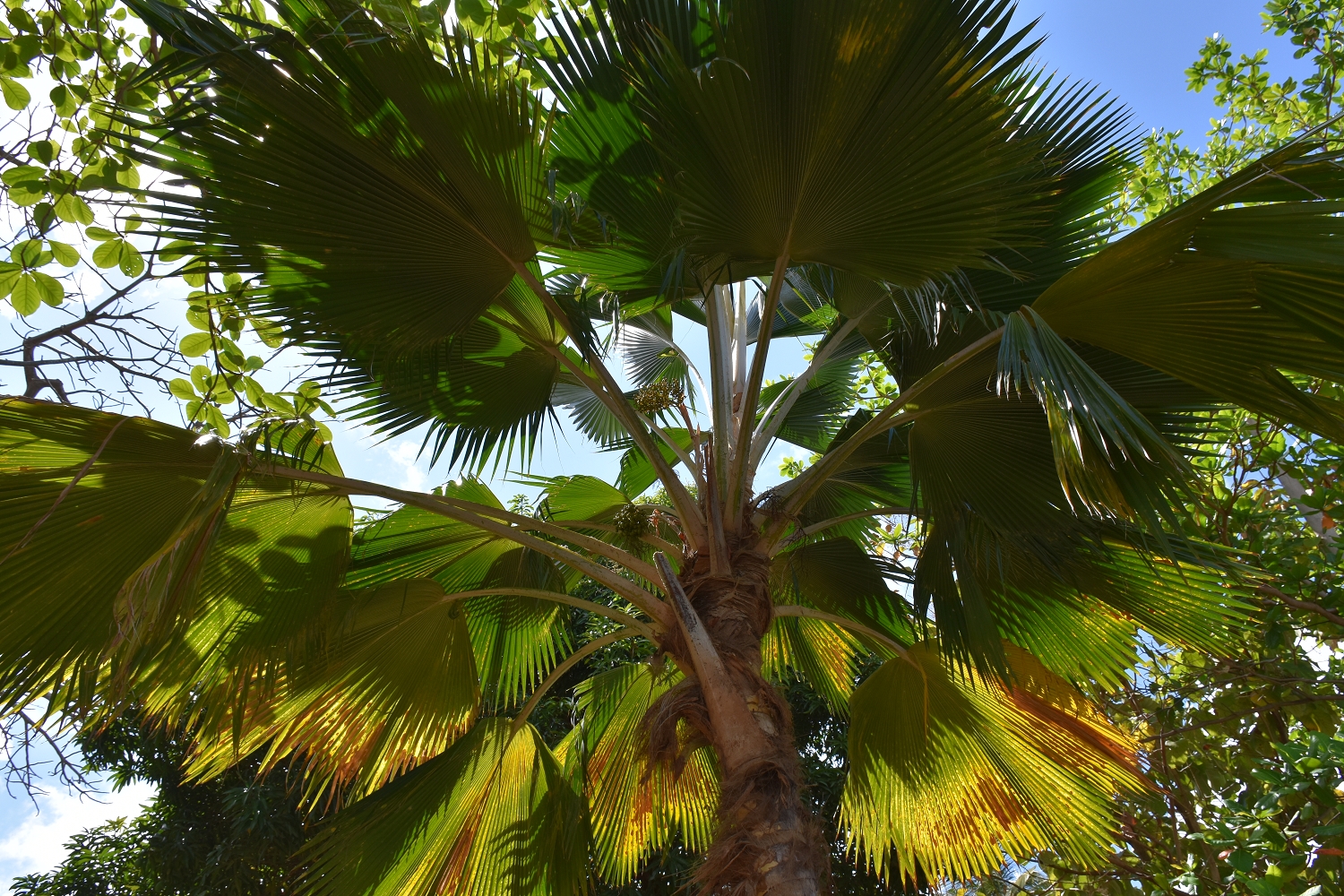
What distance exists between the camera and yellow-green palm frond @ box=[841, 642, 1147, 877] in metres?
3.60

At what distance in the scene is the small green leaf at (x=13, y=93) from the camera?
10.6 feet

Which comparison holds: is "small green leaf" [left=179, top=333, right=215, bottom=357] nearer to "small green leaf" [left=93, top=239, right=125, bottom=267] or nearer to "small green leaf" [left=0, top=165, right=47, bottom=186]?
"small green leaf" [left=93, top=239, right=125, bottom=267]

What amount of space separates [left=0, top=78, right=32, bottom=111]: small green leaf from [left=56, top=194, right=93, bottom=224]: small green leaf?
1.21 ft

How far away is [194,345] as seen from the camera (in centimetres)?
346

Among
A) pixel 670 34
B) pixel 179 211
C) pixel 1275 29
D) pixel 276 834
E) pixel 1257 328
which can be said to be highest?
pixel 1275 29

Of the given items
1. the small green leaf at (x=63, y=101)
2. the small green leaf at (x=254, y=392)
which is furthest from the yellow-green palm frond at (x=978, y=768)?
the small green leaf at (x=63, y=101)

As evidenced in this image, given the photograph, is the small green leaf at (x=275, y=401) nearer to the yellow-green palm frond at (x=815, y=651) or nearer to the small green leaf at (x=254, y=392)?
the small green leaf at (x=254, y=392)

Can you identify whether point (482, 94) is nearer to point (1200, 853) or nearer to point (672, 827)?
point (672, 827)

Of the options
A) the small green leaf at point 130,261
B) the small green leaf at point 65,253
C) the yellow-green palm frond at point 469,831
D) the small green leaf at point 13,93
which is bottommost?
the yellow-green palm frond at point 469,831

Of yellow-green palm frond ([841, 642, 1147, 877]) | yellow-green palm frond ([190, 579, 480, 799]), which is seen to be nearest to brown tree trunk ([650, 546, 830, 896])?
yellow-green palm frond ([841, 642, 1147, 877])

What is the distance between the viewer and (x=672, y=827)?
14.8 ft

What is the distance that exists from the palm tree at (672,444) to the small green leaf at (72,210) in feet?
2.70

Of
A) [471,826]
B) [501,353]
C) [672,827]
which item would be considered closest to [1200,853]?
[672,827]

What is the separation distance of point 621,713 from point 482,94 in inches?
124
